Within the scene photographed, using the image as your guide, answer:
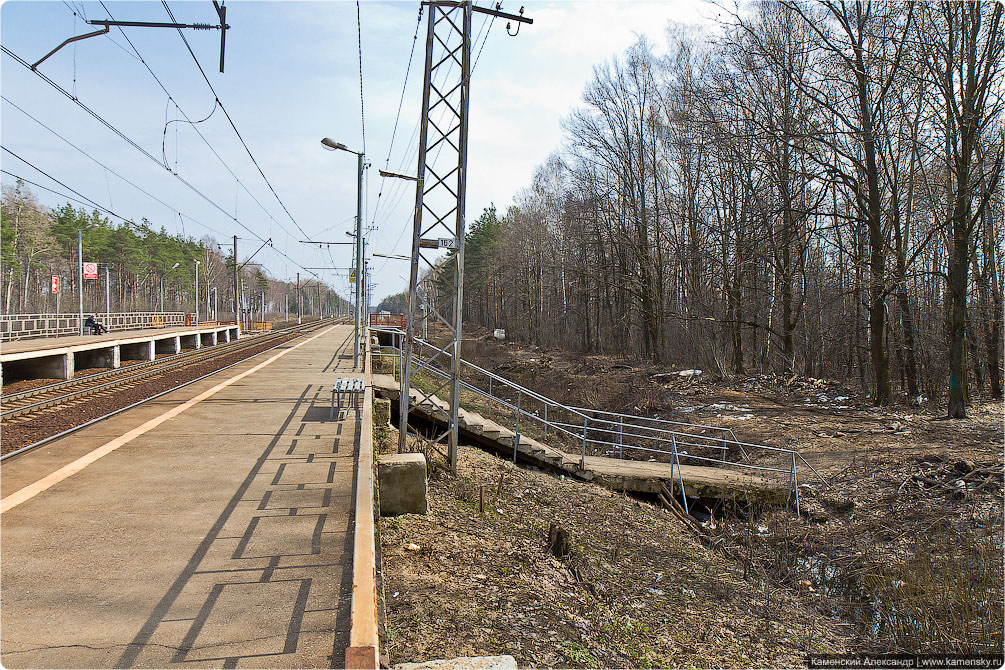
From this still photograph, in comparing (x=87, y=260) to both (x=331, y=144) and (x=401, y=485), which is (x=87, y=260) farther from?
(x=401, y=485)

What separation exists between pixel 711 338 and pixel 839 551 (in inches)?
910

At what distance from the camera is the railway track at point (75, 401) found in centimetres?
1099

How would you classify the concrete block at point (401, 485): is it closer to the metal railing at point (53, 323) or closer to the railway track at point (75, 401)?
the railway track at point (75, 401)

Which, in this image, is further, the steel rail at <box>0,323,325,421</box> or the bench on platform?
the steel rail at <box>0,323,325,421</box>

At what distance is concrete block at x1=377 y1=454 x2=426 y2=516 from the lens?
868cm

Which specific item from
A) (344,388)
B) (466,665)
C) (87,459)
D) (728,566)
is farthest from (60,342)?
(466,665)

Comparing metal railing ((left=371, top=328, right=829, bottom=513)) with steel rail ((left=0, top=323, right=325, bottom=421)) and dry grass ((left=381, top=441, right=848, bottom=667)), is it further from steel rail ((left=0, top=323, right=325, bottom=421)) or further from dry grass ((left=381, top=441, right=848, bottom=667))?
steel rail ((left=0, top=323, right=325, bottom=421))

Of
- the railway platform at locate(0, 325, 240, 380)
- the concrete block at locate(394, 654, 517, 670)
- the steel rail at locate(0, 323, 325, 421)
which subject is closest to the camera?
the concrete block at locate(394, 654, 517, 670)

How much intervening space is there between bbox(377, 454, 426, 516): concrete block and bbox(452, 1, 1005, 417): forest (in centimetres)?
1312

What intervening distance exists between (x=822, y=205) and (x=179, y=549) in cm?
2101

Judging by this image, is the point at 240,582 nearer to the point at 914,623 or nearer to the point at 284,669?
the point at 284,669

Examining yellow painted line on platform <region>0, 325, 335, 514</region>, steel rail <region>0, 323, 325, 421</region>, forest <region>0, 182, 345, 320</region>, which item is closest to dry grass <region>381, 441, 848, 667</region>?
yellow painted line on platform <region>0, 325, 335, 514</region>

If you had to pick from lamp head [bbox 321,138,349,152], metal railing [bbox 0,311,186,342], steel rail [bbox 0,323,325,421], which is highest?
lamp head [bbox 321,138,349,152]

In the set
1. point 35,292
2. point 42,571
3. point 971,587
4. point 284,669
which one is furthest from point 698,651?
point 35,292
